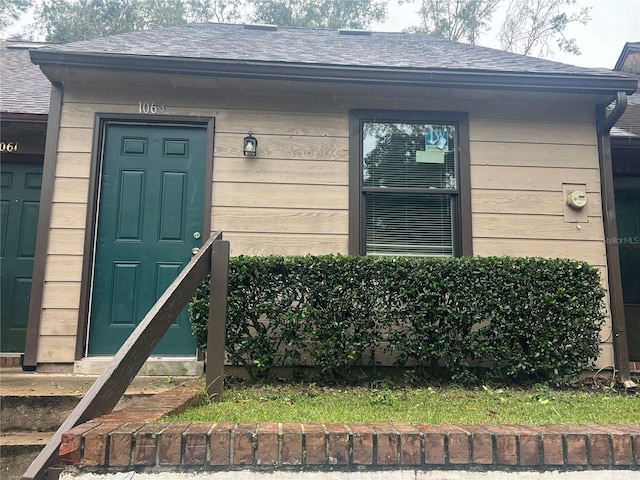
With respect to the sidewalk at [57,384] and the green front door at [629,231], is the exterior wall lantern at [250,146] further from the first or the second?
the green front door at [629,231]

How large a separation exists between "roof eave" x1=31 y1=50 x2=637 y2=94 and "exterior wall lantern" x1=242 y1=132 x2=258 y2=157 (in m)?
0.54

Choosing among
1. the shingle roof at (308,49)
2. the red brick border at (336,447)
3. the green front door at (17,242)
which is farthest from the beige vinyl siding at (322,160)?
the red brick border at (336,447)

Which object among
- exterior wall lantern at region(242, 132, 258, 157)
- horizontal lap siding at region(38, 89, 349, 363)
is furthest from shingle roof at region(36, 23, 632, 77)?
exterior wall lantern at region(242, 132, 258, 157)

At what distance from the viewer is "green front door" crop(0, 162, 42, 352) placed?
4.19m

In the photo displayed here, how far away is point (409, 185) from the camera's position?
4.10m

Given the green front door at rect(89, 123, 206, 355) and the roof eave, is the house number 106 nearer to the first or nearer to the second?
the green front door at rect(89, 123, 206, 355)

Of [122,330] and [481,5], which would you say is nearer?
[122,330]

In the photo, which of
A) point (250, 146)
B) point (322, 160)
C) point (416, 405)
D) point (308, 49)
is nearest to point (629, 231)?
point (322, 160)

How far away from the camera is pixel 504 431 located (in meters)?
1.65

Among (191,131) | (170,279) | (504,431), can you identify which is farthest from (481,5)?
(504,431)

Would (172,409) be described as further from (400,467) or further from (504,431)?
(504,431)

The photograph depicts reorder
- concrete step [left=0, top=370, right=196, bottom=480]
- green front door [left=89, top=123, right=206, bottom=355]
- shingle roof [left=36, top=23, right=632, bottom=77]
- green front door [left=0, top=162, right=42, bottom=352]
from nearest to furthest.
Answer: concrete step [left=0, top=370, right=196, bottom=480]
green front door [left=89, top=123, right=206, bottom=355]
shingle roof [left=36, top=23, right=632, bottom=77]
green front door [left=0, top=162, right=42, bottom=352]

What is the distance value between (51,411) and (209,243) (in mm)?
1420

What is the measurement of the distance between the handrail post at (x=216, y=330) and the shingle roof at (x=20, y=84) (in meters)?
2.89
